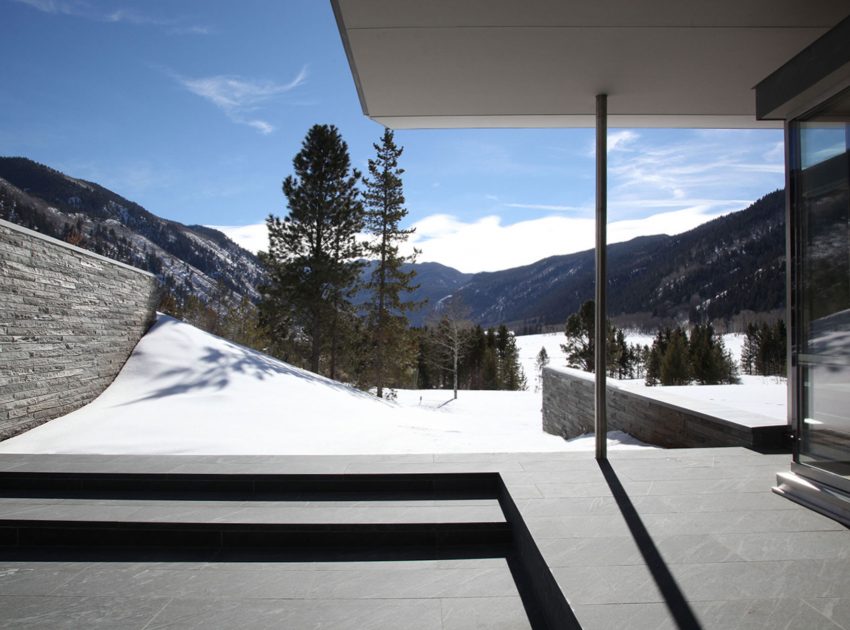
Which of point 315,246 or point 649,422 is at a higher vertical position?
point 315,246

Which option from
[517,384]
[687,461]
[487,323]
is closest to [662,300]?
[517,384]

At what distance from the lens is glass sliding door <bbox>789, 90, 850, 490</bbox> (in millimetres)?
2809

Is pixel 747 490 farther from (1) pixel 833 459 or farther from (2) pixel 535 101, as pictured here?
(2) pixel 535 101

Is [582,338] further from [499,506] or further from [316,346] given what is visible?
[499,506]

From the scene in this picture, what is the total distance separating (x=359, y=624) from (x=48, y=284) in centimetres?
562

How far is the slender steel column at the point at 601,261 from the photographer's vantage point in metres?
3.93

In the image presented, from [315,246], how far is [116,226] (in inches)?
3565

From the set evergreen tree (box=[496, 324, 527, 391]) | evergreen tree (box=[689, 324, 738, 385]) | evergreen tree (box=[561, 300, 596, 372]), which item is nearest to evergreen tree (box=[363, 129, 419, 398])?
evergreen tree (box=[561, 300, 596, 372])

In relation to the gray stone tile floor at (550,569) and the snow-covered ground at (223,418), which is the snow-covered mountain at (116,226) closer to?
A: the snow-covered ground at (223,418)

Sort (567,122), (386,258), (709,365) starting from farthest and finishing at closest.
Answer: (709,365), (386,258), (567,122)

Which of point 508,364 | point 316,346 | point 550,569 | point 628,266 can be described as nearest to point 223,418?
point 550,569

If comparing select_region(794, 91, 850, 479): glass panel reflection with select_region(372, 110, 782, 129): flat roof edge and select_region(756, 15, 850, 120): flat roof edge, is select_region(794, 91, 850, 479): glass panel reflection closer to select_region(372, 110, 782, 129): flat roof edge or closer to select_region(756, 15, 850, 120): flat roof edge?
select_region(756, 15, 850, 120): flat roof edge

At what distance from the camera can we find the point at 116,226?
91.4 m

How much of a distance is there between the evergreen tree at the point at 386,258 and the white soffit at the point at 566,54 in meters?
16.8
